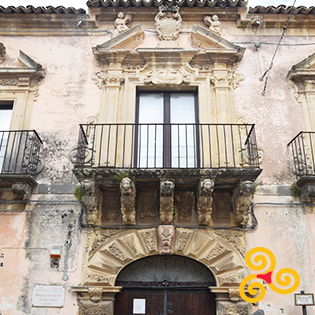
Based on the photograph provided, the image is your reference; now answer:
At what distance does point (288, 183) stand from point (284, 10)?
4034mm

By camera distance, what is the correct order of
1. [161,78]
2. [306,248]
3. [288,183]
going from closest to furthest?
[306,248] < [288,183] < [161,78]

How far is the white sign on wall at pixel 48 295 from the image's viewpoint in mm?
6105

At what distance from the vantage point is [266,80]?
7.79m

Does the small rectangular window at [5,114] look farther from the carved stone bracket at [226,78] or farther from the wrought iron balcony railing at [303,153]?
the wrought iron balcony railing at [303,153]

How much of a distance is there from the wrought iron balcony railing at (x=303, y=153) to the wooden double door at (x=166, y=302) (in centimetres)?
282

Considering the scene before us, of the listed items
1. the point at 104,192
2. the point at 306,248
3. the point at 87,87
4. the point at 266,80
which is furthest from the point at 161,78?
the point at 306,248

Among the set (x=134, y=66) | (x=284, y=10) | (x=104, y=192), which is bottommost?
(x=104, y=192)

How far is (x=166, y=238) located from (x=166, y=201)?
0.64 meters

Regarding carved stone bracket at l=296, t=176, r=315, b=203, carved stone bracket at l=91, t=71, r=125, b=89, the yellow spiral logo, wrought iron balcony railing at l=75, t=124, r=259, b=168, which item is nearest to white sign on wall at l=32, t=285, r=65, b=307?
wrought iron balcony railing at l=75, t=124, r=259, b=168

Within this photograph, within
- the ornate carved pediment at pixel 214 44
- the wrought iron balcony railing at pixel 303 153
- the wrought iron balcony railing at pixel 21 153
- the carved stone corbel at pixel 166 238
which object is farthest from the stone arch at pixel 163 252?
the ornate carved pediment at pixel 214 44

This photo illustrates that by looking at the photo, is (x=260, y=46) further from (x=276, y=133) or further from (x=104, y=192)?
(x=104, y=192)

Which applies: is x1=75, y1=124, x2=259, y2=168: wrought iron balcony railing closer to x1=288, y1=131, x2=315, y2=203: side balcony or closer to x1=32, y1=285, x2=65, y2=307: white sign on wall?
x1=288, y1=131, x2=315, y2=203: side balcony

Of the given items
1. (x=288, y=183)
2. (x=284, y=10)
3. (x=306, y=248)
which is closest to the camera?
(x=306, y=248)

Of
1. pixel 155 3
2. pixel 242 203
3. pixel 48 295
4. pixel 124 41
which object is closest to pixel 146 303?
pixel 48 295
